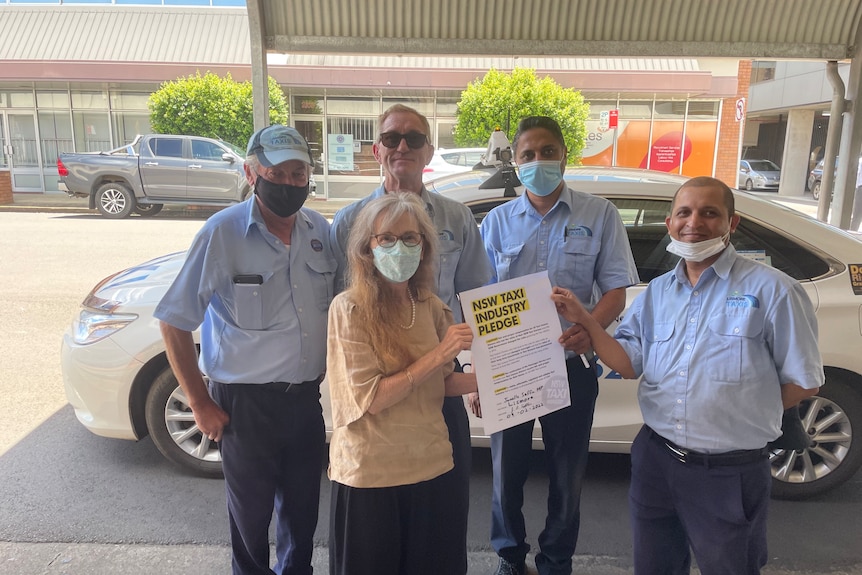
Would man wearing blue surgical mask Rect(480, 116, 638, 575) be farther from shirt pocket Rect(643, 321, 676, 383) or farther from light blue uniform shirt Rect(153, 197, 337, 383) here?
light blue uniform shirt Rect(153, 197, 337, 383)

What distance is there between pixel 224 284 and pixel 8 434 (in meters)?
3.08

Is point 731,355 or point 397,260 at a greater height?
point 397,260

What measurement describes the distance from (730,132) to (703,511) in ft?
67.8

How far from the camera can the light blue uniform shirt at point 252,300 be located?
2266 mm

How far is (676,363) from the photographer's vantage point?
6.77 feet

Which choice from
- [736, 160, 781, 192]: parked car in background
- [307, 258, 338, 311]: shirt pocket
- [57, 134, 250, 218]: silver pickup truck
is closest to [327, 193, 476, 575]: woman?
[307, 258, 338, 311]: shirt pocket

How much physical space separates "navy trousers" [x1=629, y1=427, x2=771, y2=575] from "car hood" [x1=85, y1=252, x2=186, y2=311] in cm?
281

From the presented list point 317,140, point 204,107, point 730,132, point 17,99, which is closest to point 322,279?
point 204,107

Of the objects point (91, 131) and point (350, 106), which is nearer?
point (350, 106)

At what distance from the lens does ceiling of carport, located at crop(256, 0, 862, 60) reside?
15.5ft

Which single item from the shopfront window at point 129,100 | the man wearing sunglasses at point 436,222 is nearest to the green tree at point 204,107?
the shopfront window at point 129,100

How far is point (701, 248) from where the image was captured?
2.00 meters

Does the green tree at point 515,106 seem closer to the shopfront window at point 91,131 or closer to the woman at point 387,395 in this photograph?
the shopfront window at point 91,131

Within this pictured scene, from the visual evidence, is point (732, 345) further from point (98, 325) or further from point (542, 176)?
point (98, 325)
